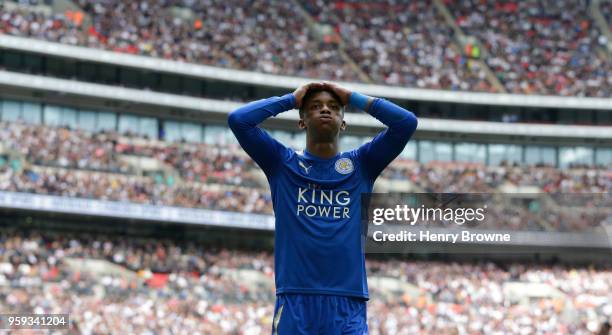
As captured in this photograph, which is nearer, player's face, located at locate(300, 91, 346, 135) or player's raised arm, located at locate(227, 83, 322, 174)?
player's face, located at locate(300, 91, 346, 135)

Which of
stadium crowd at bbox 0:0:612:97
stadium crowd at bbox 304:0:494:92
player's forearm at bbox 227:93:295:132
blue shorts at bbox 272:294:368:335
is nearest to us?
blue shorts at bbox 272:294:368:335

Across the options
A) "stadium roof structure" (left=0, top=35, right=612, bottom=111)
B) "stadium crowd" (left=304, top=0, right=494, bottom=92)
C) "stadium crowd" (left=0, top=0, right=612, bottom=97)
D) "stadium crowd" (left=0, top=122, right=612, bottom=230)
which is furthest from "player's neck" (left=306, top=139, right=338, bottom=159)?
"stadium crowd" (left=304, top=0, right=494, bottom=92)

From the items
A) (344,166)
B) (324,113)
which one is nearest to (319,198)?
(344,166)

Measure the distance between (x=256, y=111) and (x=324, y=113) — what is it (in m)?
0.41

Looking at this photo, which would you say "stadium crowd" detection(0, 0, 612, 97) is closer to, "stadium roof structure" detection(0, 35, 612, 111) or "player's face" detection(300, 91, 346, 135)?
"stadium roof structure" detection(0, 35, 612, 111)

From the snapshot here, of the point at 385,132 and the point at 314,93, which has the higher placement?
the point at 314,93

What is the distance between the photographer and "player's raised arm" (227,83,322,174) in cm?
527

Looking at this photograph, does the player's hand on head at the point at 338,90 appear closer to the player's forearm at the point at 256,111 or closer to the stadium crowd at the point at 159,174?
the player's forearm at the point at 256,111

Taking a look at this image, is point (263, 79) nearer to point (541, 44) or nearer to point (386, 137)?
point (541, 44)

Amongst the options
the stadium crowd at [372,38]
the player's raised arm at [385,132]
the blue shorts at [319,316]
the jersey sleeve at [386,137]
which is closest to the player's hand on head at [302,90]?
the player's raised arm at [385,132]

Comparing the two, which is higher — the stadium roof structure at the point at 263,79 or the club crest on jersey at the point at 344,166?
the stadium roof structure at the point at 263,79

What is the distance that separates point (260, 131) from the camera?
5363mm

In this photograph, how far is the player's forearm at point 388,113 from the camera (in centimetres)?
527

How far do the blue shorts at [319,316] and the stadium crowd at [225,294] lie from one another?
2059 centimetres
